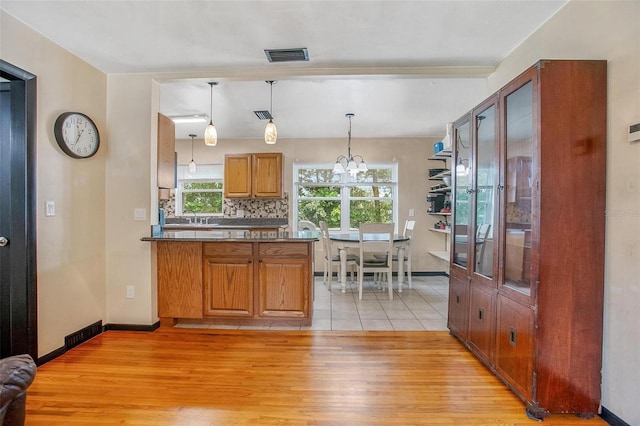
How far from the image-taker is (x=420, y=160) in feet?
18.1

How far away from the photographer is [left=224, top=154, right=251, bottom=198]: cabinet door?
17.2 ft

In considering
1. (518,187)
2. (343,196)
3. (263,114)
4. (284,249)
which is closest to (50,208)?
(284,249)

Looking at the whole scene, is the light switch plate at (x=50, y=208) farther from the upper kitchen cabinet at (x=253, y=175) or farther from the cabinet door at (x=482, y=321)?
the cabinet door at (x=482, y=321)

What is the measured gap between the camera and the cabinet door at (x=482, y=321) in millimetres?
2129

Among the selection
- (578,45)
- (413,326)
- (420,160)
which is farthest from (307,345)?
(420,160)

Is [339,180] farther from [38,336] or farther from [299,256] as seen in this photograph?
[38,336]

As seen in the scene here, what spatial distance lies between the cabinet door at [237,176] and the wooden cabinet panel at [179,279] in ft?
7.76

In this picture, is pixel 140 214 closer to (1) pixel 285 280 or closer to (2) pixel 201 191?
(1) pixel 285 280

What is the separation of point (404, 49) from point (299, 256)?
1.98 m

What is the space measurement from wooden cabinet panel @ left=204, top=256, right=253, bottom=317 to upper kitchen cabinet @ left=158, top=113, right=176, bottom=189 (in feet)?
2.96

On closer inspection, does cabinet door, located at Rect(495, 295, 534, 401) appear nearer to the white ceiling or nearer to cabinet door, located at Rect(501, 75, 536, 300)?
cabinet door, located at Rect(501, 75, 536, 300)

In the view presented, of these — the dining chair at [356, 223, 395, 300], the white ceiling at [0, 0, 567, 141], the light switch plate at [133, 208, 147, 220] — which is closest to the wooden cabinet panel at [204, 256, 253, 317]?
the light switch plate at [133, 208, 147, 220]

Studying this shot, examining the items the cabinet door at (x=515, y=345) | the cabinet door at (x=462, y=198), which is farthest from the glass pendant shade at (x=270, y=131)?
the cabinet door at (x=515, y=345)

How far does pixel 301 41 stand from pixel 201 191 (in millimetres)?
4126
